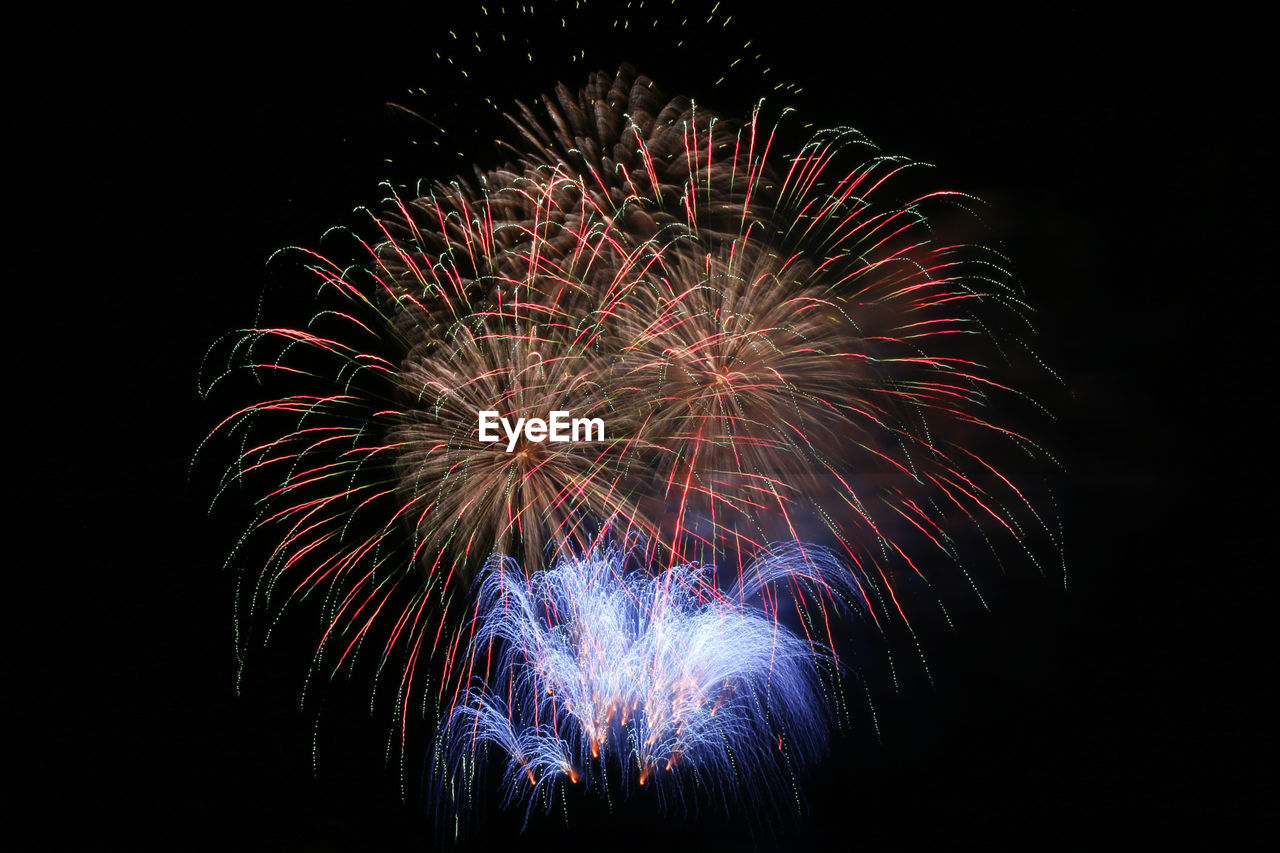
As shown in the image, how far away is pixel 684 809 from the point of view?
5.00m

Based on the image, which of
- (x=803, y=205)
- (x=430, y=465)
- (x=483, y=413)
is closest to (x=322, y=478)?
(x=430, y=465)

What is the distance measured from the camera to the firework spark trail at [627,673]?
5152 mm

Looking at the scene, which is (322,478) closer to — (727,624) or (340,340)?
(340,340)

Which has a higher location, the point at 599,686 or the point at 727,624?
the point at 727,624

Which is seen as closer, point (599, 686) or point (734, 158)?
point (734, 158)

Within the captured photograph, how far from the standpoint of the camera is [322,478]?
5363 mm

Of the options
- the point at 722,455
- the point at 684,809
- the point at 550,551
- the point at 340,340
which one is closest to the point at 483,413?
the point at 550,551

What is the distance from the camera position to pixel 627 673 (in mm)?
5324

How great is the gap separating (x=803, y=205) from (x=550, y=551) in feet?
12.9

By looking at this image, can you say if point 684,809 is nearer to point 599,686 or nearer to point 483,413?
point 599,686

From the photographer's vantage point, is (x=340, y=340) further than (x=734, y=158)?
Yes

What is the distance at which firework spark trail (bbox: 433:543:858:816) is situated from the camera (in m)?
5.15

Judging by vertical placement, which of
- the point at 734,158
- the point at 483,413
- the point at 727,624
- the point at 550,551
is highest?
the point at 734,158

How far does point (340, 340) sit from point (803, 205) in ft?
15.0
